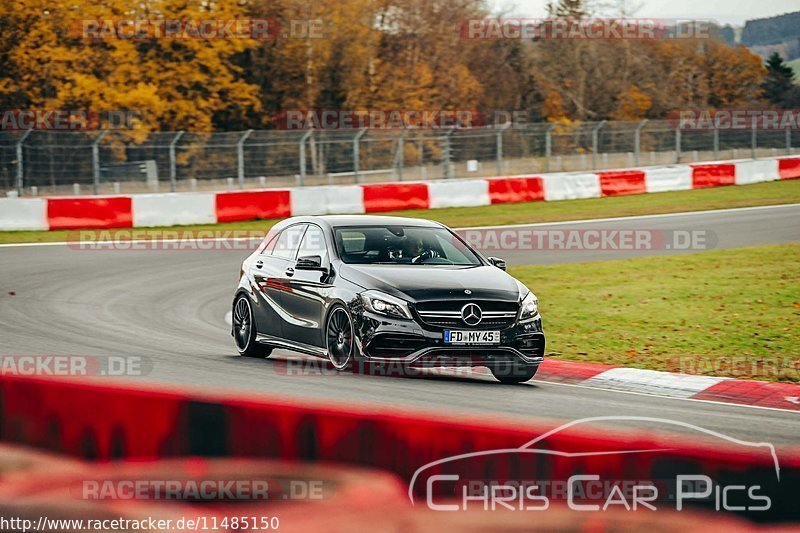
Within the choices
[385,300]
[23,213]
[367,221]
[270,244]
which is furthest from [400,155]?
[385,300]

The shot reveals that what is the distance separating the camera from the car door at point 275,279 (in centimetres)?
1158

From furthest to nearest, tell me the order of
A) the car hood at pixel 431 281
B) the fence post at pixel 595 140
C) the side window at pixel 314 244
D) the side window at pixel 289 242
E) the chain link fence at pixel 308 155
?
the fence post at pixel 595 140 → the chain link fence at pixel 308 155 → the side window at pixel 289 242 → the side window at pixel 314 244 → the car hood at pixel 431 281

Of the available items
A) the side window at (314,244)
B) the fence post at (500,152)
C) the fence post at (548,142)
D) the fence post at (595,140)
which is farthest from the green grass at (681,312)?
the fence post at (595,140)

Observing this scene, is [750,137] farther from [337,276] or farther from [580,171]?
[337,276]

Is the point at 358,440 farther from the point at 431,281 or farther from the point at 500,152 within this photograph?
the point at 500,152

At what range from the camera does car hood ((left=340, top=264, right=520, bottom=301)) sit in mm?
10117

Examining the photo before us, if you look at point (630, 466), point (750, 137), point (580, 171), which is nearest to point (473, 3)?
point (750, 137)

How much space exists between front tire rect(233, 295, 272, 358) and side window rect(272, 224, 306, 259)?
0.63 meters

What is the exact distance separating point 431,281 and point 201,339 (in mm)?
3973

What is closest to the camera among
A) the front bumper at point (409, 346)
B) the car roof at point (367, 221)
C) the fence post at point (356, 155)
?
the front bumper at point (409, 346)

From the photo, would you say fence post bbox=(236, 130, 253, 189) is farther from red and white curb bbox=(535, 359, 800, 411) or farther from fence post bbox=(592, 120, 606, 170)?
red and white curb bbox=(535, 359, 800, 411)

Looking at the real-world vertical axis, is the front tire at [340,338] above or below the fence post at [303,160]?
below

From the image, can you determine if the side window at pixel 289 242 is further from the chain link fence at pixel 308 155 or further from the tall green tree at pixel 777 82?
the tall green tree at pixel 777 82

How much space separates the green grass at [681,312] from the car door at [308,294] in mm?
3029
